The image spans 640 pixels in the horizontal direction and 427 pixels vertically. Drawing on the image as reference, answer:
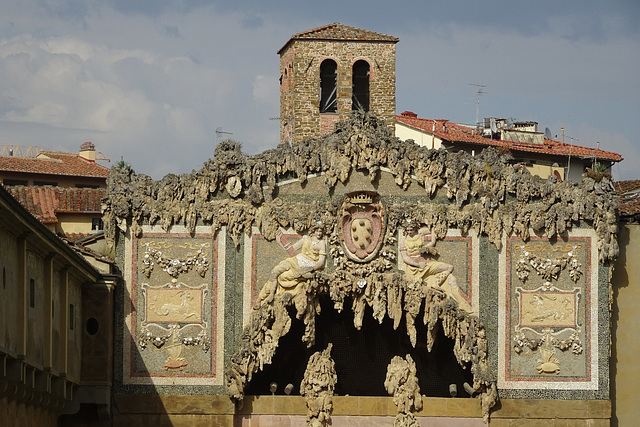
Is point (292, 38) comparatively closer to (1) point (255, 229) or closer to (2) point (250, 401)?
(1) point (255, 229)

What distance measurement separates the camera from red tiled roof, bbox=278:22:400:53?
147 feet

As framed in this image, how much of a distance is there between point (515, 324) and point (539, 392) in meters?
1.68

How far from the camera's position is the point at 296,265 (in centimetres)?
3716

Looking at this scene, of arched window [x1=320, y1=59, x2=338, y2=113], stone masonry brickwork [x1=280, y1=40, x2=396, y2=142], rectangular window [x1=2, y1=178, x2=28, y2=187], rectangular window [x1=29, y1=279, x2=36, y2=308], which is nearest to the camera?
rectangular window [x1=29, y1=279, x2=36, y2=308]

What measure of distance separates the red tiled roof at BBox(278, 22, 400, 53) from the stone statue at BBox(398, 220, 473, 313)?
30.4 feet

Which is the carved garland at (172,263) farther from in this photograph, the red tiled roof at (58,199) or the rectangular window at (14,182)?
the rectangular window at (14,182)

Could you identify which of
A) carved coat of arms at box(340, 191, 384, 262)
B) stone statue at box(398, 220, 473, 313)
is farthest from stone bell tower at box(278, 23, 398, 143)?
stone statue at box(398, 220, 473, 313)

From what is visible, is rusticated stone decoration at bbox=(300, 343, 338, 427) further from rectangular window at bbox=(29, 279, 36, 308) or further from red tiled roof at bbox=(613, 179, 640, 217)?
rectangular window at bbox=(29, 279, 36, 308)

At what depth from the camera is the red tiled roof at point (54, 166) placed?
57.4m

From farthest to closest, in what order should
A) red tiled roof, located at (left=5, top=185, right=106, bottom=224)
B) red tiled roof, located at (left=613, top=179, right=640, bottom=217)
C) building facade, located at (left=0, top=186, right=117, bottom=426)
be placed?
red tiled roof, located at (left=5, top=185, right=106, bottom=224) < red tiled roof, located at (left=613, top=179, right=640, bottom=217) < building facade, located at (left=0, top=186, right=117, bottom=426)

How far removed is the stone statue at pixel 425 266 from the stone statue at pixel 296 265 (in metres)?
1.94

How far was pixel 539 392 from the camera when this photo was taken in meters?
37.3

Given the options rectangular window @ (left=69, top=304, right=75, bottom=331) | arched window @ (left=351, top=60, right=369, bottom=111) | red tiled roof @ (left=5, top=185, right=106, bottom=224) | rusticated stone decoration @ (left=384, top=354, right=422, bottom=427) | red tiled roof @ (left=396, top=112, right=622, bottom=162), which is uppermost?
arched window @ (left=351, top=60, right=369, bottom=111)

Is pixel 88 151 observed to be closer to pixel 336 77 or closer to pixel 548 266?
pixel 336 77
